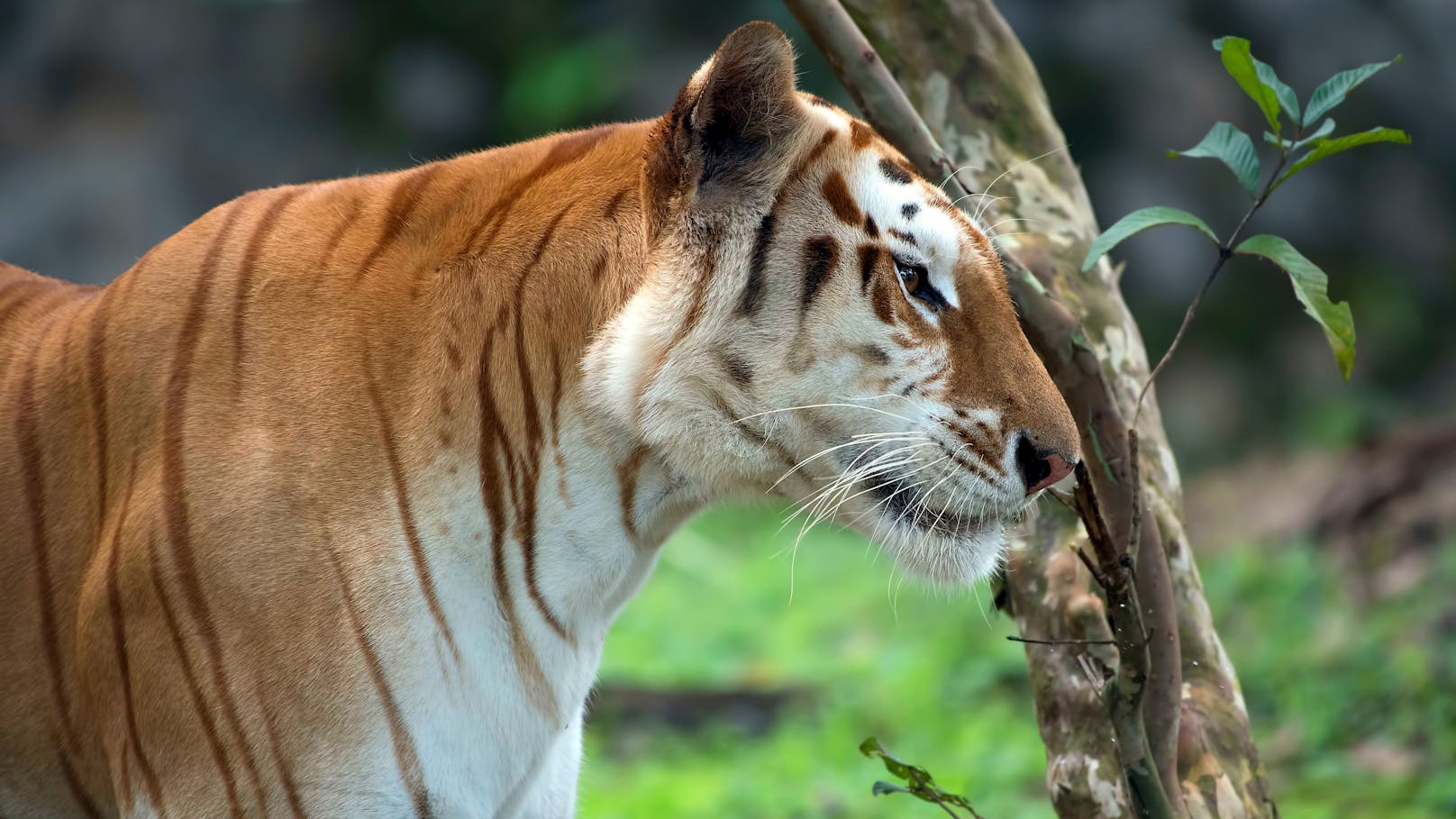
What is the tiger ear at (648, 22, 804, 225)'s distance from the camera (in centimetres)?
210

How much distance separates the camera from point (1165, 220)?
199cm

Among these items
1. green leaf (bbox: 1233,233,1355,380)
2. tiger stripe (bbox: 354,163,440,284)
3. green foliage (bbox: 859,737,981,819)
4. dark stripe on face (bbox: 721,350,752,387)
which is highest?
tiger stripe (bbox: 354,163,440,284)

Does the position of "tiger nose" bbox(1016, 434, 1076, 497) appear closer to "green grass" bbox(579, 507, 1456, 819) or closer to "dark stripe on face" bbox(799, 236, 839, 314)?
"dark stripe on face" bbox(799, 236, 839, 314)

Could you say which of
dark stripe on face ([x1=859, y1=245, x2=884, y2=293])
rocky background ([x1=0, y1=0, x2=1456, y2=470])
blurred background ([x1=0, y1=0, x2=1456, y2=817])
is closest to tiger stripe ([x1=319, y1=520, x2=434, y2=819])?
dark stripe on face ([x1=859, y1=245, x2=884, y2=293])

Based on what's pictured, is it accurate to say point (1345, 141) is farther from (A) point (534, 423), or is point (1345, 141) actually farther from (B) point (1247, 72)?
(A) point (534, 423)

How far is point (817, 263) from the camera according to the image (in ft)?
7.13

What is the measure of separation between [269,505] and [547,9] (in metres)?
11.6

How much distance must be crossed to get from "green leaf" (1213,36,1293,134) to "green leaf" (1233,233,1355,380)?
0.57ft

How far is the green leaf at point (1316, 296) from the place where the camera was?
6.45ft

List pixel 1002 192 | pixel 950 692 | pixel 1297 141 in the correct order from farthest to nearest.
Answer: pixel 950 692, pixel 1002 192, pixel 1297 141

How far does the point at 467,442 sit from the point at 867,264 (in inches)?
28.0

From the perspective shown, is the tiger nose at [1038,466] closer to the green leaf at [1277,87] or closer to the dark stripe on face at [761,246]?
the dark stripe on face at [761,246]

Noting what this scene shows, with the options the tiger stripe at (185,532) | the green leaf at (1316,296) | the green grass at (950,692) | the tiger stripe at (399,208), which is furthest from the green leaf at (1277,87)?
the green grass at (950,692)

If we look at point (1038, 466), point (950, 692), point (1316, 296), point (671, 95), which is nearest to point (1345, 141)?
point (1316, 296)
